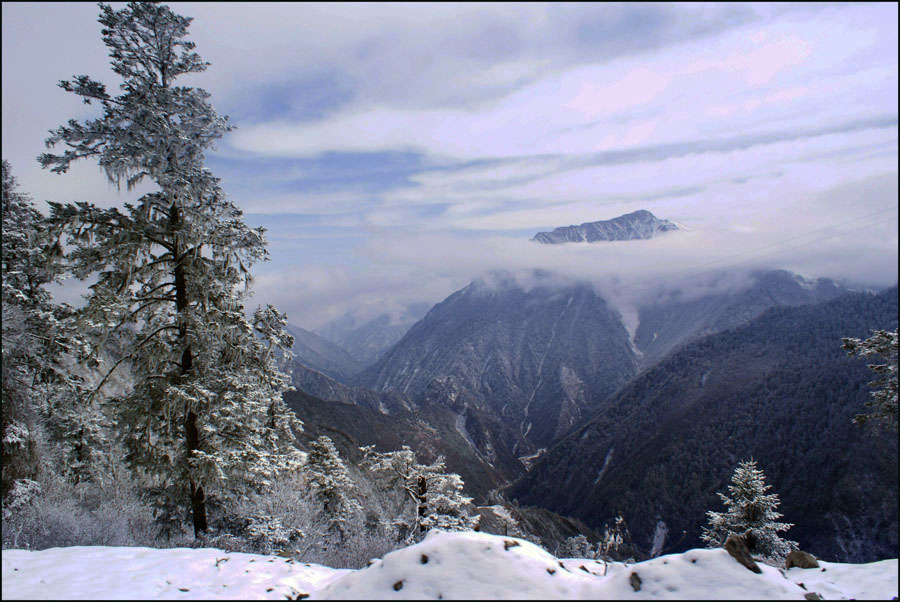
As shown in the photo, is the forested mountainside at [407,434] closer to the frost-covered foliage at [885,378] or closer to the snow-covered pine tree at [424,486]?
the snow-covered pine tree at [424,486]

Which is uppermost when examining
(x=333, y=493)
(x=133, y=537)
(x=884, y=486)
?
(x=133, y=537)

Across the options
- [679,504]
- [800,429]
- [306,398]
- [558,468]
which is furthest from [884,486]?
[306,398]

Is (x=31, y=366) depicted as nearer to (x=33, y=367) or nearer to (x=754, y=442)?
(x=33, y=367)

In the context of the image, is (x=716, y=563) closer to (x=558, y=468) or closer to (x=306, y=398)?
(x=306, y=398)

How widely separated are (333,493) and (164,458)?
1713 centimetres

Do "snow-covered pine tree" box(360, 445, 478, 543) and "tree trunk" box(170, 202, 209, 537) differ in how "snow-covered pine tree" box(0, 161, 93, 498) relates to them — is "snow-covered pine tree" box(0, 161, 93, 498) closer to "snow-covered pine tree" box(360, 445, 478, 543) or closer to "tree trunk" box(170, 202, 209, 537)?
"tree trunk" box(170, 202, 209, 537)

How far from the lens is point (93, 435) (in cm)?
1622

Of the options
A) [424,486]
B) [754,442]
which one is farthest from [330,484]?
[754,442]

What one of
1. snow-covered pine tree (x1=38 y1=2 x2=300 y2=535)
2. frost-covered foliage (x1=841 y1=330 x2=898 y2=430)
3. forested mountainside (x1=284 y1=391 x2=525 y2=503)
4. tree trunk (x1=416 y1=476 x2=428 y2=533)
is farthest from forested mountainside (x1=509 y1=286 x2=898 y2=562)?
snow-covered pine tree (x1=38 y1=2 x2=300 y2=535)

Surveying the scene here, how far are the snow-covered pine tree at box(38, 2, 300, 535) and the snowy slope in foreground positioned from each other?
2.58 metres

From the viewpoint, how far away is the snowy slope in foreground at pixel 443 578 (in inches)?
206

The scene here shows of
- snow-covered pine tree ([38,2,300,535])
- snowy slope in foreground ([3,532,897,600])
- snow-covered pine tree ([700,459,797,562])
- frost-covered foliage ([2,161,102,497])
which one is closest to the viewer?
snowy slope in foreground ([3,532,897,600])

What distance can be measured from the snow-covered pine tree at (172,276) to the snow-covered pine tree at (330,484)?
1521 centimetres

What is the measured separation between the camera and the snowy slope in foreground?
17.2ft
